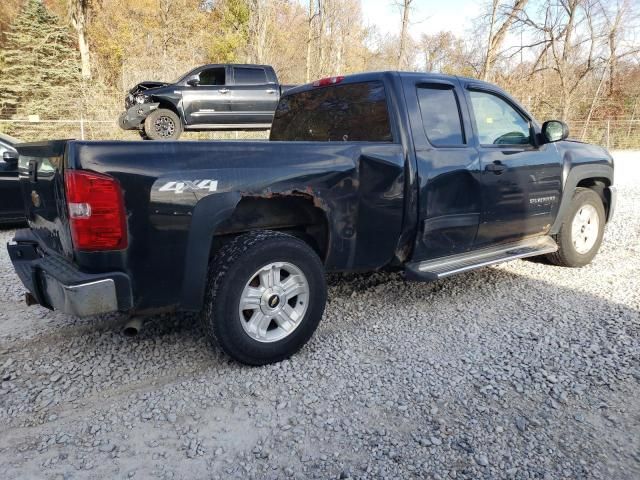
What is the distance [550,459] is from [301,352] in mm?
1659

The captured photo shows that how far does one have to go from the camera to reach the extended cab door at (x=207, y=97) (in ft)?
38.6

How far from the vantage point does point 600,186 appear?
5.40 metres

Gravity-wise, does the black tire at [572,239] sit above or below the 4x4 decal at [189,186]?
below

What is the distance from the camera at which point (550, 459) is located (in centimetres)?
227

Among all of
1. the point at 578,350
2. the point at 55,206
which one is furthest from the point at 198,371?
the point at 578,350

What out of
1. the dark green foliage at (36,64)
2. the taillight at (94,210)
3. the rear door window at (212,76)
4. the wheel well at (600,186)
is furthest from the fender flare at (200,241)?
the dark green foliage at (36,64)

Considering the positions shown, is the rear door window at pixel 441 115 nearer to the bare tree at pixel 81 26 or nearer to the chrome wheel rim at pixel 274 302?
the chrome wheel rim at pixel 274 302

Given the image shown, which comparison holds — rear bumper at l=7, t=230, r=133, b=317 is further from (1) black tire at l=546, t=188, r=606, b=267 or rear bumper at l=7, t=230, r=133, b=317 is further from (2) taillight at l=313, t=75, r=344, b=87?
(1) black tire at l=546, t=188, r=606, b=267

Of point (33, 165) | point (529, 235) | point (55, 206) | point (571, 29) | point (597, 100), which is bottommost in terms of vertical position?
point (529, 235)

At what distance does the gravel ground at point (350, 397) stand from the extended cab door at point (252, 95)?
9.00 m

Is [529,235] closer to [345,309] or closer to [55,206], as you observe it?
[345,309]

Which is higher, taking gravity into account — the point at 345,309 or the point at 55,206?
the point at 55,206

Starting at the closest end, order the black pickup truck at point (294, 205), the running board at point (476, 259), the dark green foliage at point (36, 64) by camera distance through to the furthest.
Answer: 1. the black pickup truck at point (294, 205)
2. the running board at point (476, 259)
3. the dark green foliage at point (36, 64)

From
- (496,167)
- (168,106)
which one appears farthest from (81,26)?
(496,167)
